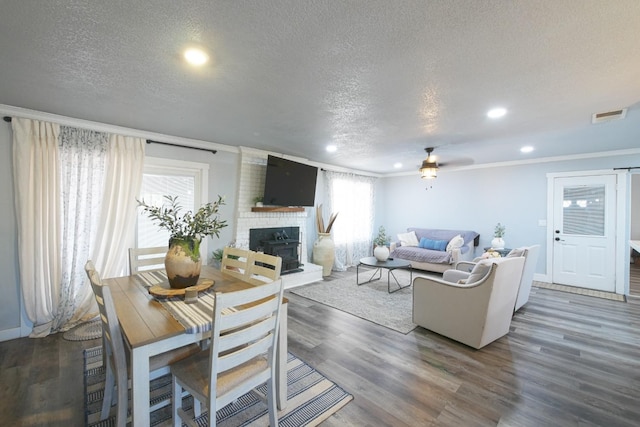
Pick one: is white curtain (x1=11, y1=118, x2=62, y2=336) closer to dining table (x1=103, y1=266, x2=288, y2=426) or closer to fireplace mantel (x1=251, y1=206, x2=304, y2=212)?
dining table (x1=103, y1=266, x2=288, y2=426)

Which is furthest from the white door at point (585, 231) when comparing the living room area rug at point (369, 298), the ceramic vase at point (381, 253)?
the ceramic vase at point (381, 253)

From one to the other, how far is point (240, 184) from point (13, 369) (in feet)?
10.1

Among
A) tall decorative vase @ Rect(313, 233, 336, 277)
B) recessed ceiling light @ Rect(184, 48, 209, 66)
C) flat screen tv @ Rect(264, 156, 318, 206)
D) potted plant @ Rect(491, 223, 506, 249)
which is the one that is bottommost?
tall decorative vase @ Rect(313, 233, 336, 277)

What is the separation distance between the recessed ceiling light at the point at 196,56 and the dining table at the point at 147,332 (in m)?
1.56

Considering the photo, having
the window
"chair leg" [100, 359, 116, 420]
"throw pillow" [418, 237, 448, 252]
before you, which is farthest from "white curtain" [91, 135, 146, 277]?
"throw pillow" [418, 237, 448, 252]

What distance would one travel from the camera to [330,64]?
6.02 feet

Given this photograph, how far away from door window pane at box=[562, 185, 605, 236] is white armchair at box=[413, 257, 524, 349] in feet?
10.2

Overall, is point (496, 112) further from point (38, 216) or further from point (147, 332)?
point (38, 216)

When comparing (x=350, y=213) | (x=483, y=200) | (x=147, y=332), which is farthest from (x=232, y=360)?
(x=483, y=200)

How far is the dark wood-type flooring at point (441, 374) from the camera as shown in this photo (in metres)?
1.83

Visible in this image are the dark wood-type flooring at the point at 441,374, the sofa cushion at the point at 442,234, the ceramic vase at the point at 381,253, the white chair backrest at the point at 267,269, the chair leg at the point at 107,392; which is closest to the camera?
the chair leg at the point at 107,392

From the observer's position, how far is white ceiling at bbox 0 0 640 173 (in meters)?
1.36

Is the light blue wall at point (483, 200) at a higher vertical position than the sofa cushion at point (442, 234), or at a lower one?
higher

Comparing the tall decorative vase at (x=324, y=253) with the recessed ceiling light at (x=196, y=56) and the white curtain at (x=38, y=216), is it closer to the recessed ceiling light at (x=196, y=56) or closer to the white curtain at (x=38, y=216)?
the white curtain at (x=38, y=216)
